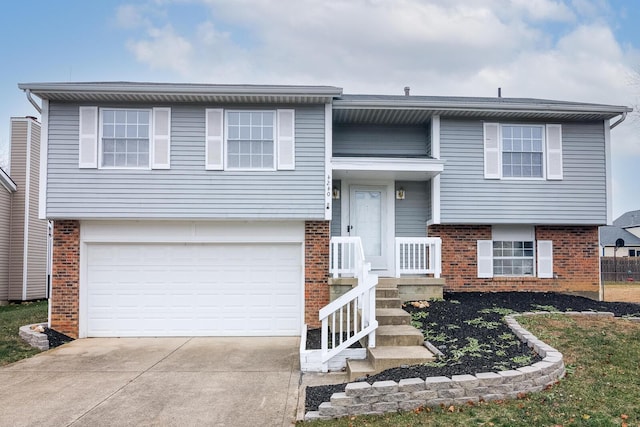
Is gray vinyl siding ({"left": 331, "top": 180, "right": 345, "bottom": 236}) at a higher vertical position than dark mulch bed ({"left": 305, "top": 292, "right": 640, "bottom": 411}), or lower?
higher

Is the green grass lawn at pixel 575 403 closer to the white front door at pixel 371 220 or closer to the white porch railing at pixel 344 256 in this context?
the white porch railing at pixel 344 256

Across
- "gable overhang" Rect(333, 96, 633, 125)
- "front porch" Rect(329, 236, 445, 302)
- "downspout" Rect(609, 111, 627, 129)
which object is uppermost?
"gable overhang" Rect(333, 96, 633, 125)

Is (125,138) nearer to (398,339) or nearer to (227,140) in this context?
(227,140)

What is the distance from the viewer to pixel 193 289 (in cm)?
1024

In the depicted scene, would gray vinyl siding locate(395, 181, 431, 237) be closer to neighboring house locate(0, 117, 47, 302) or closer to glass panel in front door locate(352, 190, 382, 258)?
glass panel in front door locate(352, 190, 382, 258)

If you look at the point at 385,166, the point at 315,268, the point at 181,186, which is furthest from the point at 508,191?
the point at 181,186

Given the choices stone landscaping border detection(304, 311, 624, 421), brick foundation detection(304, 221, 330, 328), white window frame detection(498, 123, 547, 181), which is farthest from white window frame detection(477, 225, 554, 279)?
stone landscaping border detection(304, 311, 624, 421)

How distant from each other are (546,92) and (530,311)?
1414 centimetres

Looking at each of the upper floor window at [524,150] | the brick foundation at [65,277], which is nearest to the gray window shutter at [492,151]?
the upper floor window at [524,150]

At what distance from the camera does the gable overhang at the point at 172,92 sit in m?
9.38

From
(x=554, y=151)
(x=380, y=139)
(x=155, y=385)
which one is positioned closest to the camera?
(x=155, y=385)

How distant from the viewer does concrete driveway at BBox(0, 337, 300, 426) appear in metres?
5.35

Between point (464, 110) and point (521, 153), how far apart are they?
1.80 metres

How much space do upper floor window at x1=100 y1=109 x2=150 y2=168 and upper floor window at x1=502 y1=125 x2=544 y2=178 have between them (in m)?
8.02
